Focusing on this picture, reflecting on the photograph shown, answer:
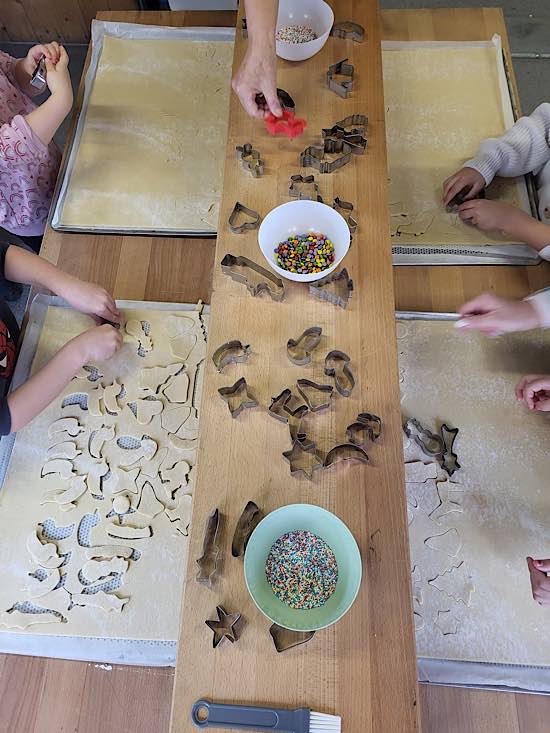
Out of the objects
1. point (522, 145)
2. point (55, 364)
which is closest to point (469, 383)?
point (522, 145)

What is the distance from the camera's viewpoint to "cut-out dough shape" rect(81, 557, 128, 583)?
2.89 ft

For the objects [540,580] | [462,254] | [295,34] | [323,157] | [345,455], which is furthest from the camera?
[462,254]

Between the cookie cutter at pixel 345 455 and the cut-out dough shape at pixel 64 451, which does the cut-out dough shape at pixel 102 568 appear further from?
the cookie cutter at pixel 345 455

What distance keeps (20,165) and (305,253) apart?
72 centimetres

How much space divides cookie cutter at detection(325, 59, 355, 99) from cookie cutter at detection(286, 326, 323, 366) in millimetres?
483

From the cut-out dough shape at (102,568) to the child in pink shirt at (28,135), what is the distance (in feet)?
2.69

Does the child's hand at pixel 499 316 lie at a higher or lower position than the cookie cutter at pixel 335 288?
higher

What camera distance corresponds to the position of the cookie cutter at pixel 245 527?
0.65m

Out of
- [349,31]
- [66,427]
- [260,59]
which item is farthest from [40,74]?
[66,427]

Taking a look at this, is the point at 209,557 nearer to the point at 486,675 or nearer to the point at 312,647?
the point at 312,647

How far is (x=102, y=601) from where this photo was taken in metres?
0.87

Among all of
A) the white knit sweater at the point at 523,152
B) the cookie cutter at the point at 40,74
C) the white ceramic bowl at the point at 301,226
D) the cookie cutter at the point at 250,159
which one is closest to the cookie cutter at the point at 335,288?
the white ceramic bowl at the point at 301,226

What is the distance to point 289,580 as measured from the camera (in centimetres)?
65

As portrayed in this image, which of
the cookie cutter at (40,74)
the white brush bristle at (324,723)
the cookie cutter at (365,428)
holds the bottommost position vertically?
the white brush bristle at (324,723)
